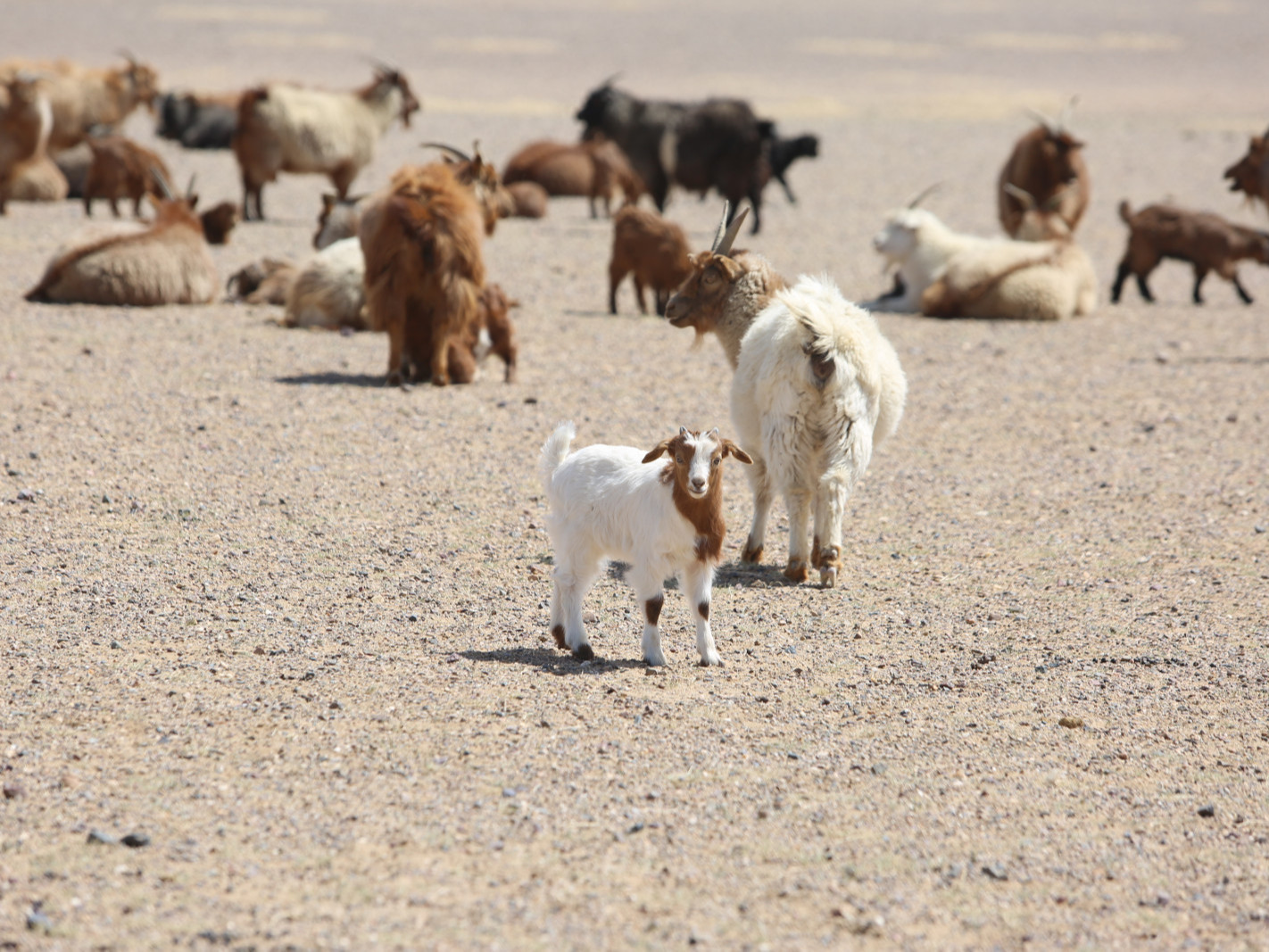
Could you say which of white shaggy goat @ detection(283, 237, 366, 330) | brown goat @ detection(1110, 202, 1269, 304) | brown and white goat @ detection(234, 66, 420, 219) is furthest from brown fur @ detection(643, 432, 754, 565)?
brown and white goat @ detection(234, 66, 420, 219)

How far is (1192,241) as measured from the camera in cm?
1658

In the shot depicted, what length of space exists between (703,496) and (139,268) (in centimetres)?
963

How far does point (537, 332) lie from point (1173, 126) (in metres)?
31.6

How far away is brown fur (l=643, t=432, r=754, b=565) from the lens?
555 centimetres

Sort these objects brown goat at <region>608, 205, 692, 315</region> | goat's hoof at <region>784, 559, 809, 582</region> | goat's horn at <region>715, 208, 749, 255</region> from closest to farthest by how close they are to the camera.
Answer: goat's hoof at <region>784, 559, 809, 582</region> → goat's horn at <region>715, 208, 749, 255</region> → brown goat at <region>608, 205, 692, 315</region>

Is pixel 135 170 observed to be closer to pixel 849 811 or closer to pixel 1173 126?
pixel 849 811

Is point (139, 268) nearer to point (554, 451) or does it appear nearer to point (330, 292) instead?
point (330, 292)

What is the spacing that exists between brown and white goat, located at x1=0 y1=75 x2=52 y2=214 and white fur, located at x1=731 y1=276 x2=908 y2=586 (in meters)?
14.5

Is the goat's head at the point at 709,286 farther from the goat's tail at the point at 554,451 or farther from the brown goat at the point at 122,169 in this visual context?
the brown goat at the point at 122,169

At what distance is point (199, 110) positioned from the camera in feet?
91.9

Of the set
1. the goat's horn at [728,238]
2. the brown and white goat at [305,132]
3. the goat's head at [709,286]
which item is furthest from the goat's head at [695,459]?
the brown and white goat at [305,132]

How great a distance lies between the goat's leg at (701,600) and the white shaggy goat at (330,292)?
26.7 feet

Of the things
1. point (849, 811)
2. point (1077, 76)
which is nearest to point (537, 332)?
point (849, 811)

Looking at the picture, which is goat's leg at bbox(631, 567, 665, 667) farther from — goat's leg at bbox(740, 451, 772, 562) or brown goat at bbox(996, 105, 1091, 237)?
brown goat at bbox(996, 105, 1091, 237)
